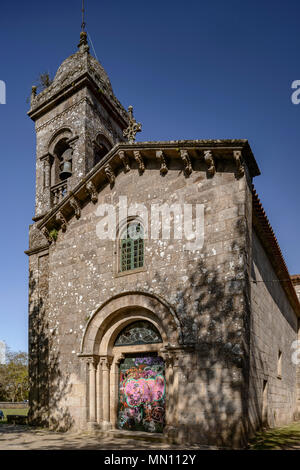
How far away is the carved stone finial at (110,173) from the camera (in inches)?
466

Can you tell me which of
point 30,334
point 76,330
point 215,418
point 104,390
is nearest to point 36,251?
point 30,334

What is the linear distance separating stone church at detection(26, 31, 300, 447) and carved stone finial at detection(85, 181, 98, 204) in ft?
0.15

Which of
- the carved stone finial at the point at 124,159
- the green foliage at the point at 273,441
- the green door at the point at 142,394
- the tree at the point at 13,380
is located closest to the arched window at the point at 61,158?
the carved stone finial at the point at 124,159

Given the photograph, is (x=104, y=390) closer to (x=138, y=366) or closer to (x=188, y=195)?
(x=138, y=366)

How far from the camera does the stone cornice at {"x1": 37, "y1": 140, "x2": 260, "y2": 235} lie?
9.48 m

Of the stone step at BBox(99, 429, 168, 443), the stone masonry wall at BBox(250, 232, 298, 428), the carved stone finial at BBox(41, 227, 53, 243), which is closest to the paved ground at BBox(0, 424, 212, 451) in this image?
the stone step at BBox(99, 429, 168, 443)

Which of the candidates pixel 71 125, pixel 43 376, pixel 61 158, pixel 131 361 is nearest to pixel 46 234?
pixel 61 158

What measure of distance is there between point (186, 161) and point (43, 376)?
8254 millimetres

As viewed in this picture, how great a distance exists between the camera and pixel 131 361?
426 inches

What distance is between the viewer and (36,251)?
46.8 ft

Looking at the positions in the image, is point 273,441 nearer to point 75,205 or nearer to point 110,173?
point 110,173

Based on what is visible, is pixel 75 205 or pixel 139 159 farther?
pixel 75 205

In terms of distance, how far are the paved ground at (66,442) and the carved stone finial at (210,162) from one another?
20.8ft

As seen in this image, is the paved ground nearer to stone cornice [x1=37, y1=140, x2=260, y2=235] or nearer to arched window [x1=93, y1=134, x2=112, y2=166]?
stone cornice [x1=37, y1=140, x2=260, y2=235]
